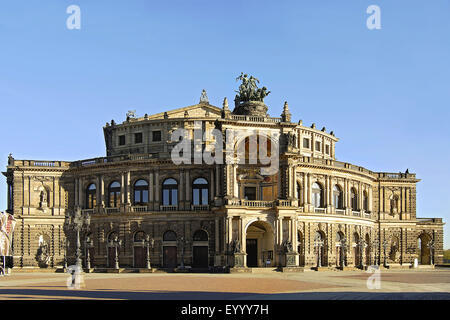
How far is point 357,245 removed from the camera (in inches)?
3415

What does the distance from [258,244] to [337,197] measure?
1521cm

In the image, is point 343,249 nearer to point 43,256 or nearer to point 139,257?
point 139,257

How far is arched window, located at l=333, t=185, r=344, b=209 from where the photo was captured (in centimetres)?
8526

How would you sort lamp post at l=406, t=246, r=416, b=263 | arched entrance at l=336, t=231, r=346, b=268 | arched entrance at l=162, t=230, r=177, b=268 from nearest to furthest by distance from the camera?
arched entrance at l=162, t=230, r=177, b=268 < arched entrance at l=336, t=231, r=346, b=268 < lamp post at l=406, t=246, r=416, b=263

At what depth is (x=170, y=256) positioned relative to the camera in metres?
77.4

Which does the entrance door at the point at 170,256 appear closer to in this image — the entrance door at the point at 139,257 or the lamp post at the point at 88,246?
the entrance door at the point at 139,257

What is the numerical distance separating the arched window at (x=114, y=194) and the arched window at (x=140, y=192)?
2378 millimetres

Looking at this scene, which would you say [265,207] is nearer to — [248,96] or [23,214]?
[248,96]

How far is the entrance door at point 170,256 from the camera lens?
77125mm

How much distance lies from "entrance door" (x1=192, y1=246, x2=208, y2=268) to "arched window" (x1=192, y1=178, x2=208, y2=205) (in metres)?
5.68

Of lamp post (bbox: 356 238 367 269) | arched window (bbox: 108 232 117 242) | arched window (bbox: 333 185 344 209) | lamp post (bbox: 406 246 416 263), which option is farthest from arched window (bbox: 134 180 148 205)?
lamp post (bbox: 406 246 416 263)

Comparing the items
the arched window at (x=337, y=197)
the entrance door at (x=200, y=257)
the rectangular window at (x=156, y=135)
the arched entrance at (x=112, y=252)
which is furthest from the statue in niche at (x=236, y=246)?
the rectangular window at (x=156, y=135)

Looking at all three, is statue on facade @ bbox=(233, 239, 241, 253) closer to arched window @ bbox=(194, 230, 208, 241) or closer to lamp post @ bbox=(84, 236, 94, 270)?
arched window @ bbox=(194, 230, 208, 241)
